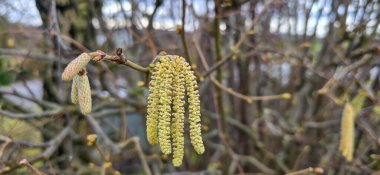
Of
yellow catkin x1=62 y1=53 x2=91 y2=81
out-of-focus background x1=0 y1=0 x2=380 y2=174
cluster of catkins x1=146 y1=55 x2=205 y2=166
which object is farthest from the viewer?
out-of-focus background x1=0 y1=0 x2=380 y2=174

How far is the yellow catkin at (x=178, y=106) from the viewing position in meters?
1.12

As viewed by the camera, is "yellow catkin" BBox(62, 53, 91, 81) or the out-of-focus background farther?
the out-of-focus background

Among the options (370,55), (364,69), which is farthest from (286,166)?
(370,55)

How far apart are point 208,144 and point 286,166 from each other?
24.2 inches

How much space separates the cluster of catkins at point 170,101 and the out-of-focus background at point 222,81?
1.32 metres

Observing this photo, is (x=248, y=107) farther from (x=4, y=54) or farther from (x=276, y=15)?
(x=4, y=54)

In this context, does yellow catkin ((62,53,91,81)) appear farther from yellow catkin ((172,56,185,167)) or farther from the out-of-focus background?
the out-of-focus background

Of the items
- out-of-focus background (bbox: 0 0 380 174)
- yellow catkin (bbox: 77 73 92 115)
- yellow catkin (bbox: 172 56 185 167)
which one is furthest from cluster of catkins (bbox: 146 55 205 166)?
out-of-focus background (bbox: 0 0 380 174)

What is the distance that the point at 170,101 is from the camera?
110 cm

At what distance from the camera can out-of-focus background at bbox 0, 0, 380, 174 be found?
8.93 ft

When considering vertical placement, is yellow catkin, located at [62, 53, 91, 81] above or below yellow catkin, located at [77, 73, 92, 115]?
above

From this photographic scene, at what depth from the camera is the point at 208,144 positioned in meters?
3.38

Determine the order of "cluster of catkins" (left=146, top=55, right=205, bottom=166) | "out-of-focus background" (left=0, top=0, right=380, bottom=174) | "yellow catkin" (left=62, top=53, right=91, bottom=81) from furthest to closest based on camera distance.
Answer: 1. "out-of-focus background" (left=0, top=0, right=380, bottom=174)
2. "cluster of catkins" (left=146, top=55, right=205, bottom=166)
3. "yellow catkin" (left=62, top=53, right=91, bottom=81)

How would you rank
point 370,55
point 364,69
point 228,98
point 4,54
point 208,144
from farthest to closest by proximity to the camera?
point 228,98, point 208,144, point 364,69, point 4,54, point 370,55
